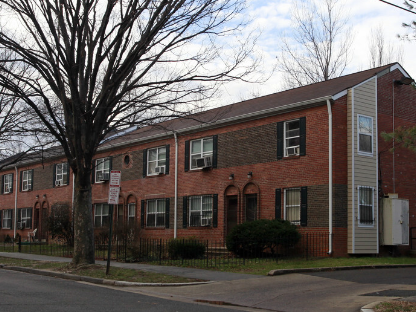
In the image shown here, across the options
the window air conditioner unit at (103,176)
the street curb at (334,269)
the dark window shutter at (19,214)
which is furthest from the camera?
the dark window shutter at (19,214)

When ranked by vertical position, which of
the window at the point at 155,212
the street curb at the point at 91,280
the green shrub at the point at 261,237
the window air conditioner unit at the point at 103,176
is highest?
the window air conditioner unit at the point at 103,176

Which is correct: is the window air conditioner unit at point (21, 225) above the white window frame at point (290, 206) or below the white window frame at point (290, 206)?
below

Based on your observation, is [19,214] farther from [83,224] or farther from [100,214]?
[83,224]

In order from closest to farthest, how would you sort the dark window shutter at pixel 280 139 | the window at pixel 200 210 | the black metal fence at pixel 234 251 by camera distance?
the black metal fence at pixel 234 251, the dark window shutter at pixel 280 139, the window at pixel 200 210

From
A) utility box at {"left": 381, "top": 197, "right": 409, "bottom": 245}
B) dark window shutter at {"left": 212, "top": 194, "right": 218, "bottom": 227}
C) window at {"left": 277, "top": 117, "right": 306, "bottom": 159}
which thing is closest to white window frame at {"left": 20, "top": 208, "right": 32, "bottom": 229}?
dark window shutter at {"left": 212, "top": 194, "right": 218, "bottom": 227}

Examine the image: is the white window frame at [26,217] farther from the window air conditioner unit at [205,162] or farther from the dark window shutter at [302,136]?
the dark window shutter at [302,136]

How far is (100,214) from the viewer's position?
33.8m

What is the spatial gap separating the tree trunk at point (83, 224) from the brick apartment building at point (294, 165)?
3.10 feet

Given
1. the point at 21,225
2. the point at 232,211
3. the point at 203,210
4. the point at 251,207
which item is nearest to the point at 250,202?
the point at 251,207

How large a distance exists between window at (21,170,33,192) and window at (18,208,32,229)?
66.7 inches

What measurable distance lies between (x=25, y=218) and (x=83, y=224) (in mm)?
26958

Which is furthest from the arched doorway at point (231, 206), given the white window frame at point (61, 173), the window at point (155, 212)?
the white window frame at point (61, 173)

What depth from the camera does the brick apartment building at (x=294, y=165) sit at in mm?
20359

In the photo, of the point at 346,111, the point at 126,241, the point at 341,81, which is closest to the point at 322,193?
the point at 346,111
